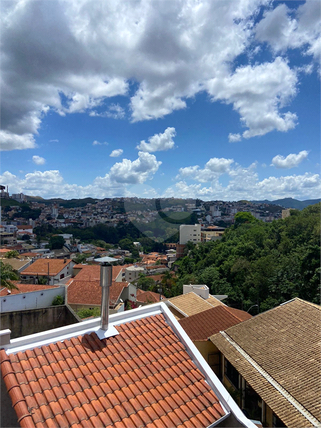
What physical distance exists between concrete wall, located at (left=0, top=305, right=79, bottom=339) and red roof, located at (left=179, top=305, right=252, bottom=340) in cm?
432

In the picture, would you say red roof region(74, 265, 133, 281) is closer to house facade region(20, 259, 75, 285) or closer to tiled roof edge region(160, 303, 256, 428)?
house facade region(20, 259, 75, 285)

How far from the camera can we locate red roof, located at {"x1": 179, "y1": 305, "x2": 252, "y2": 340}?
9.60 metres

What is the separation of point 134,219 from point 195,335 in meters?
6.05

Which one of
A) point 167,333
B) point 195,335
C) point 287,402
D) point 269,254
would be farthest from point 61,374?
point 269,254

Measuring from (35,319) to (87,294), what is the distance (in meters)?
12.5

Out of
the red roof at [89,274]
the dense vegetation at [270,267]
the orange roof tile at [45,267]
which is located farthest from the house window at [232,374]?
the orange roof tile at [45,267]

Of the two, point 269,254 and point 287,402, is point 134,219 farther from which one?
point 269,254

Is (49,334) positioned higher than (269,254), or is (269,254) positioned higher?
(49,334)

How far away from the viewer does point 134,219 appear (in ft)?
18.1

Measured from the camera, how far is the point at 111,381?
255 centimetres

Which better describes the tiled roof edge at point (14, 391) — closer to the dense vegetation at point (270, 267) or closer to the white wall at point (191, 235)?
the dense vegetation at point (270, 267)

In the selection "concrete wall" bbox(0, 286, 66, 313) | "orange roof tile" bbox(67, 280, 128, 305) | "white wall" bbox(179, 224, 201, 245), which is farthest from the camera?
"white wall" bbox(179, 224, 201, 245)

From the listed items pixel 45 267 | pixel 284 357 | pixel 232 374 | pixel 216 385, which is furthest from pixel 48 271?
pixel 216 385

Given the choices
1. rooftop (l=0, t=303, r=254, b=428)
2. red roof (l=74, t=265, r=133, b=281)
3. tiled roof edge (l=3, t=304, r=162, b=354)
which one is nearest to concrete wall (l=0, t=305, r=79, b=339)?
tiled roof edge (l=3, t=304, r=162, b=354)
